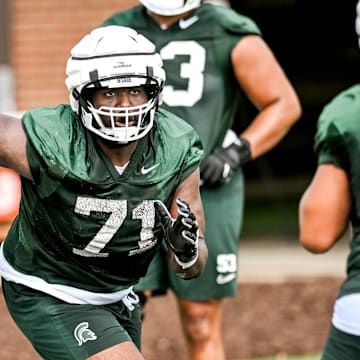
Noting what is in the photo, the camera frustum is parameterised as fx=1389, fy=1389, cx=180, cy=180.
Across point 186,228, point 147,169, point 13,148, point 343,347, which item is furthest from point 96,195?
point 343,347

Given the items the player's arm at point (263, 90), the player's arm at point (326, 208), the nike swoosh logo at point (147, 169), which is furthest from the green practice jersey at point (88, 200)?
the player's arm at point (263, 90)

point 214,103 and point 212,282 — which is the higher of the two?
point 214,103

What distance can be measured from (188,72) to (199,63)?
65mm

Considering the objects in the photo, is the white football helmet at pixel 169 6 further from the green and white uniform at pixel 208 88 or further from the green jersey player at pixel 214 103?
the green and white uniform at pixel 208 88

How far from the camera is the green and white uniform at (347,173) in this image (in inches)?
174

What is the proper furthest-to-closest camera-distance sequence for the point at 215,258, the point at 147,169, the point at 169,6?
the point at 215,258 → the point at 169,6 → the point at 147,169

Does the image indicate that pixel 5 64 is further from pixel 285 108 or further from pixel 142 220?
pixel 142 220

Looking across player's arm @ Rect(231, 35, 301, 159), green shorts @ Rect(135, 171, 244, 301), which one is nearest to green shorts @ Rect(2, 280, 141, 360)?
green shorts @ Rect(135, 171, 244, 301)

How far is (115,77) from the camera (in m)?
4.57

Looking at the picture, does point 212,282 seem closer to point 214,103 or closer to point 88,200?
point 214,103

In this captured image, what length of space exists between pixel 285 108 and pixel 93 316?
1.95 meters

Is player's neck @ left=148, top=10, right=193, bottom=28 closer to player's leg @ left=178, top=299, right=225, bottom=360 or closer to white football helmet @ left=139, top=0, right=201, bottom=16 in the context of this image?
white football helmet @ left=139, top=0, right=201, bottom=16

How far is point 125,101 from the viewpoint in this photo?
15.1 ft

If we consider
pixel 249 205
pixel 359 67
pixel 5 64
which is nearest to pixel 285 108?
pixel 5 64
